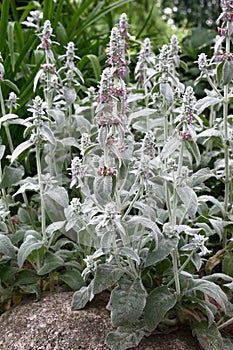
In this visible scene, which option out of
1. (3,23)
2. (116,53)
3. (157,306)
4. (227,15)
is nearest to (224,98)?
(227,15)

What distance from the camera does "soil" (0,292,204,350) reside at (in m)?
1.57

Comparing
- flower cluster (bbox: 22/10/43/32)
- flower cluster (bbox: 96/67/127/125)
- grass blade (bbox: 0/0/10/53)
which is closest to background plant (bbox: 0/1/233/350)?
flower cluster (bbox: 96/67/127/125)

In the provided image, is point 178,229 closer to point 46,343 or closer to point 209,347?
point 209,347

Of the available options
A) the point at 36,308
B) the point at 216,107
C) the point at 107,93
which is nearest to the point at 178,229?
the point at 107,93

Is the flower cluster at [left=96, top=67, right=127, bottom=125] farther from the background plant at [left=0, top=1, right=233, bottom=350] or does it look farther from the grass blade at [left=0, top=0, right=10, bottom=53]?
the grass blade at [left=0, top=0, right=10, bottom=53]

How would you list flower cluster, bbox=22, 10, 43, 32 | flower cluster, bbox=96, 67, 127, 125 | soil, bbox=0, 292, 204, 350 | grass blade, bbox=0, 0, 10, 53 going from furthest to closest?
grass blade, bbox=0, 0, 10, 53
flower cluster, bbox=22, 10, 43, 32
soil, bbox=0, 292, 204, 350
flower cluster, bbox=96, 67, 127, 125

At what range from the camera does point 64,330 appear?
1613mm

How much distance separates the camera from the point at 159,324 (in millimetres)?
1616

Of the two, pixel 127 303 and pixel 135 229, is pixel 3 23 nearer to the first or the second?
pixel 135 229

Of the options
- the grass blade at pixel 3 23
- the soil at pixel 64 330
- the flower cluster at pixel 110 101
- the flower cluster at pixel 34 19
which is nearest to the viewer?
the flower cluster at pixel 110 101

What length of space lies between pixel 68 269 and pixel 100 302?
0.51 ft

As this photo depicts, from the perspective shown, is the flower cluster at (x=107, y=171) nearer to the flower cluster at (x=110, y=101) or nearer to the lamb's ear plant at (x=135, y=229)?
the lamb's ear plant at (x=135, y=229)

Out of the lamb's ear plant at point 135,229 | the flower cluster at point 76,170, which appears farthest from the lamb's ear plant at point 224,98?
the flower cluster at point 76,170

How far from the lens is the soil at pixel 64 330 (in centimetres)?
157
